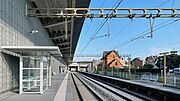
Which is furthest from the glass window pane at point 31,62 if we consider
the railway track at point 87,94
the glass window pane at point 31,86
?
the railway track at point 87,94

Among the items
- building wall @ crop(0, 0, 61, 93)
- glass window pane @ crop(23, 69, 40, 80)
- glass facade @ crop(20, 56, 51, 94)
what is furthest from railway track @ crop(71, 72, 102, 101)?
building wall @ crop(0, 0, 61, 93)

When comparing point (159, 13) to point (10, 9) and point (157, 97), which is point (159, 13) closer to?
point (157, 97)

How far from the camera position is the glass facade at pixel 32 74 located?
60.9ft

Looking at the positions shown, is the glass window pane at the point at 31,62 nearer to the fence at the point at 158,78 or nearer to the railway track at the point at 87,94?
the railway track at the point at 87,94

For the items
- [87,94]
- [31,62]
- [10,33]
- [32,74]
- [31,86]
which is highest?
[10,33]

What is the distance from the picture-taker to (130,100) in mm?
17891

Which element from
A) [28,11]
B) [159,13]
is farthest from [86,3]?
[159,13]

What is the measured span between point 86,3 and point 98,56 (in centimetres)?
6397

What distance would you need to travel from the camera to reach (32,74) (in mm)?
19172

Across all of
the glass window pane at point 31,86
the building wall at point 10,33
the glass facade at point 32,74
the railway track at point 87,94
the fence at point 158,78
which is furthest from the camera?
the fence at point 158,78

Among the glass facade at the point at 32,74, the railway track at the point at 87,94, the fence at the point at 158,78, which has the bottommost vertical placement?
the railway track at the point at 87,94

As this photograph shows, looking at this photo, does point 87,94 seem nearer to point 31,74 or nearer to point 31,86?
point 31,86

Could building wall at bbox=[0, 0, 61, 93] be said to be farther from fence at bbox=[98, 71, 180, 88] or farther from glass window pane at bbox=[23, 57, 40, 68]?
fence at bbox=[98, 71, 180, 88]

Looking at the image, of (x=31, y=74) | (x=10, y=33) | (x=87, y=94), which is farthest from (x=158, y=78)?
(x=10, y=33)
